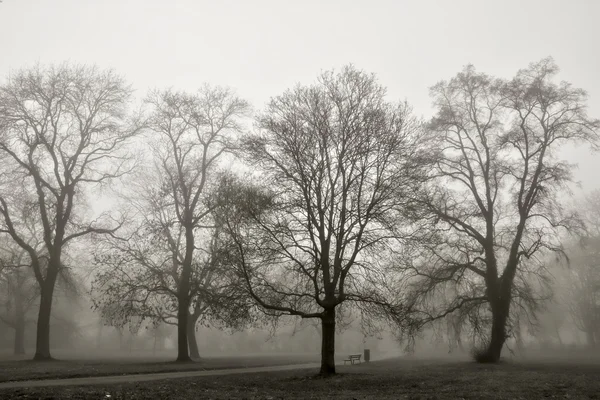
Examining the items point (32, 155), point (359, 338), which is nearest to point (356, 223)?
point (32, 155)

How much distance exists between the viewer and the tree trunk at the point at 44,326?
27312mm

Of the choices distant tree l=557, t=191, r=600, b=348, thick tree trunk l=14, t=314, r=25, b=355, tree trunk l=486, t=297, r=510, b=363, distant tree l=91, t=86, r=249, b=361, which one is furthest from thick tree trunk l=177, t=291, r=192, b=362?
distant tree l=557, t=191, r=600, b=348

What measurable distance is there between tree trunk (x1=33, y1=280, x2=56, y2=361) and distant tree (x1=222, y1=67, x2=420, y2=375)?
14854 mm

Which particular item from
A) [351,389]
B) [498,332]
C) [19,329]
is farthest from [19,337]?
[498,332]

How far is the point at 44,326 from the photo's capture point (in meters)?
27.9

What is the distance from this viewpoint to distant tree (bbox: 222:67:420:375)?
67.8 ft

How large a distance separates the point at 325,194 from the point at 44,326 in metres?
19.5

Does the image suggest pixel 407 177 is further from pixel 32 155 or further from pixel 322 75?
pixel 32 155

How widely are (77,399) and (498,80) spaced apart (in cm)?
2964

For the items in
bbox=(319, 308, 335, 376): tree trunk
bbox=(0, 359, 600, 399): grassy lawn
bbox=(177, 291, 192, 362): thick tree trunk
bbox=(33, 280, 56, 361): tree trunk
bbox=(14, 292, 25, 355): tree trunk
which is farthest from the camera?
bbox=(14, 292, 25, 355): tree trunk

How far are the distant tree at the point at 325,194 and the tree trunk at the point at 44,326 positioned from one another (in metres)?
14.9

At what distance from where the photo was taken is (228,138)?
108 ft

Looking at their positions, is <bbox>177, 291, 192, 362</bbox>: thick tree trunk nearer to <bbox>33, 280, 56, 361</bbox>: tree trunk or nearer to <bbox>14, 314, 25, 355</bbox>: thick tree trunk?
<bbox>33, 280, 56, 361</bbox>: tree trunk

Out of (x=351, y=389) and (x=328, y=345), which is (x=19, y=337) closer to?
(x=328, y=345)
